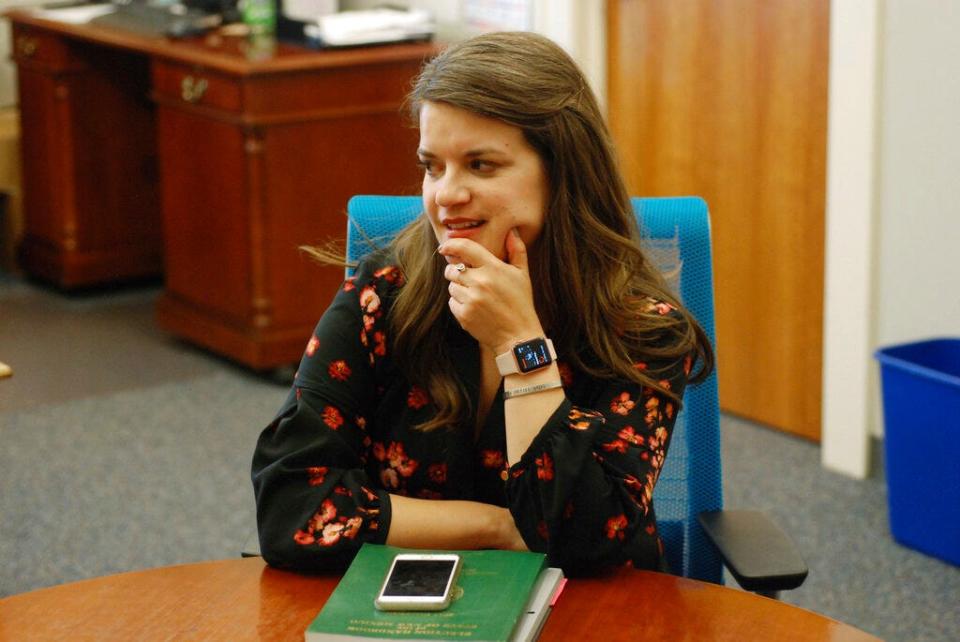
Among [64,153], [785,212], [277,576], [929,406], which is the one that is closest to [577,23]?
[785,212]

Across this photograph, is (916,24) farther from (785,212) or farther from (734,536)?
(734,536)

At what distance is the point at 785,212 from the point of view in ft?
11.1

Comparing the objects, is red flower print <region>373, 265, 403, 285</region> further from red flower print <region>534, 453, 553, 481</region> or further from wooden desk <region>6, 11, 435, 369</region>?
wooden desk <region>6, 11, 435, 369</region>

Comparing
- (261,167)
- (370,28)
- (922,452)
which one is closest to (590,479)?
(922,452)

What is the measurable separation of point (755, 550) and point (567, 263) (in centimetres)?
38

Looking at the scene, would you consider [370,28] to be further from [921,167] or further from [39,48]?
[921,167]

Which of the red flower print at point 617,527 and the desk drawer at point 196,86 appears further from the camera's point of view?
the desk drawer at point 196,86

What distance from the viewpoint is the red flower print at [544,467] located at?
55.9 inches

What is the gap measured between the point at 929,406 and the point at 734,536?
52.4 inches

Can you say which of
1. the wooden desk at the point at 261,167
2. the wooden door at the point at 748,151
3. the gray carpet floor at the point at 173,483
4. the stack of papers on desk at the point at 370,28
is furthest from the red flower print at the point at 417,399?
the stack of papers on desk at the point at 370,28

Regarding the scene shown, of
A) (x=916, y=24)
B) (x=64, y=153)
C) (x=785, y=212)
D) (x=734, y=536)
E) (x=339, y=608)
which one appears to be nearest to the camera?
(x=339, y=608)

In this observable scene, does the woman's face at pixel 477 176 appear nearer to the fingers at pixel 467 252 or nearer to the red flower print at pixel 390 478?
the fingers at pixel 467 252

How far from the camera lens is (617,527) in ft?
4.69

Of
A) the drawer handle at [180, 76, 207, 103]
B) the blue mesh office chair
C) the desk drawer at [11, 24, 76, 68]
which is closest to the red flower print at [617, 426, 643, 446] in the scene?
the blue mesh office chair
